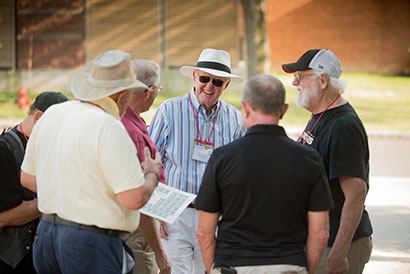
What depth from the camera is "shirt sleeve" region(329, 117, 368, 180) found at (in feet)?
10.6

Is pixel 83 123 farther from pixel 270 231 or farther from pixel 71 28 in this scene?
pixel 71 28

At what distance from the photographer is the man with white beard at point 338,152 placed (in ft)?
10.6

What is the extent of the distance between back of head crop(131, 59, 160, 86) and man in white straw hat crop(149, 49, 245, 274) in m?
0.48

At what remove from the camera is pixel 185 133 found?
4.20 metres

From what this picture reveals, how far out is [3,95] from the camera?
19641 mm

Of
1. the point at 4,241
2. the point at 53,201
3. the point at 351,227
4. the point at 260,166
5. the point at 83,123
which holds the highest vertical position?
the point at 83,123

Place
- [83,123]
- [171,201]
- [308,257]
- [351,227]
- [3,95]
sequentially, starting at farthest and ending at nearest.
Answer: [3,95], [171,201], [351,227], [308,257], [83,123]

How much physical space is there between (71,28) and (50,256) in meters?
19.0

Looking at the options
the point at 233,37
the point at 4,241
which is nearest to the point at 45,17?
the point at 233,37

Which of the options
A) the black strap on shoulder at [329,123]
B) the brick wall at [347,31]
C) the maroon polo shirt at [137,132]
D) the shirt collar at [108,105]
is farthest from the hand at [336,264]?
the brick wall at [347,31]

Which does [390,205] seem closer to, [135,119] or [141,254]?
[141,254]

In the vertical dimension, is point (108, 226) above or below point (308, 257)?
above

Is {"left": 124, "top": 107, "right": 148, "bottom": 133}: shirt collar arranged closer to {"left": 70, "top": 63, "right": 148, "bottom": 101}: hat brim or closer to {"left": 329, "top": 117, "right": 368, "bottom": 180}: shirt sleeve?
{"left": 70, "top": 63, "right": 148, "bottom": 101}: hat brim

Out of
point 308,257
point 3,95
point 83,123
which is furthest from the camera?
point 3,95
